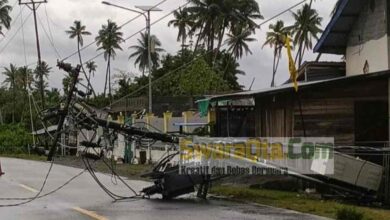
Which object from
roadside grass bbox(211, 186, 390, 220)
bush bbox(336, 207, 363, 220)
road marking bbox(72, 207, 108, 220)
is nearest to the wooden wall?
roadside grass bbox(211, 186, 390, 220)

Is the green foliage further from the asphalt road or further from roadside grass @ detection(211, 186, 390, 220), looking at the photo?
the asphalt road

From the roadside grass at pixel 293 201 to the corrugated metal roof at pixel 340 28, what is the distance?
907 centimetres

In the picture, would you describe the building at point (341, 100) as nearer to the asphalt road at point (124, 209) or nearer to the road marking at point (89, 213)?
the asphalt road at point (124, 209)

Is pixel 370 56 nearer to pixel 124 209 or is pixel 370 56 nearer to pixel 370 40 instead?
pixel 370 40

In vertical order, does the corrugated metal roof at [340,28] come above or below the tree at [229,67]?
below

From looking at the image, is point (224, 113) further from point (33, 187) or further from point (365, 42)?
point (33, 187)

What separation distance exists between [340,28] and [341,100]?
587 cm

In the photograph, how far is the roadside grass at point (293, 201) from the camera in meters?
13.3

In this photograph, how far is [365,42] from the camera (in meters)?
23.9

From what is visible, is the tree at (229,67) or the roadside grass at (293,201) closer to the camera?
the roadside grass at (293,201)

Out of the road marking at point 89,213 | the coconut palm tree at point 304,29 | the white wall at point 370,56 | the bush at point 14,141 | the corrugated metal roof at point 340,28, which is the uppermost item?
the coconut palm tree at point 304,29

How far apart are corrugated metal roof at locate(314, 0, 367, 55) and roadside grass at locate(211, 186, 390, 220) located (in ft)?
29.8

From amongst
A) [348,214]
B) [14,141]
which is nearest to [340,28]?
[348,214]

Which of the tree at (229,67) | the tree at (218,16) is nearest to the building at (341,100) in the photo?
the tree at (218,16)
